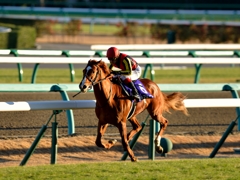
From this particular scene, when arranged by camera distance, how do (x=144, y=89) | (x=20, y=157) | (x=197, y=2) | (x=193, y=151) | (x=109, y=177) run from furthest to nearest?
(x=197, y=2) → (x=193, y=151) → (x=20, y=157) → (x=144, y=89) → (x=109, y=177)

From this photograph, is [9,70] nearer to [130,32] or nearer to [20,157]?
[20,157]

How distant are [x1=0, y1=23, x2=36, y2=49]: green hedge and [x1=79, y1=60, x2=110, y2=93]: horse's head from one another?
16031 mm

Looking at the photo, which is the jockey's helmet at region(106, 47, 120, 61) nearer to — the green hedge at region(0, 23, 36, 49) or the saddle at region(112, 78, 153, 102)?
the saddle at region(112, 78, 153, 102)

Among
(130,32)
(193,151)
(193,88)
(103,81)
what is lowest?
(130,32)

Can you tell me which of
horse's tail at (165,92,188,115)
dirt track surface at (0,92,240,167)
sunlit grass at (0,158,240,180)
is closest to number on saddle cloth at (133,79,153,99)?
horse's tail at (165,92,188,115)

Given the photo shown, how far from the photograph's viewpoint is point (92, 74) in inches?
269

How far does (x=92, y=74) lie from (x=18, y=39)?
17467 millimetres

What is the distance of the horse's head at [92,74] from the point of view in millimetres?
6727

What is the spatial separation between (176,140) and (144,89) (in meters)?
2.13

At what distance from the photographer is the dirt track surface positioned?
334 inches

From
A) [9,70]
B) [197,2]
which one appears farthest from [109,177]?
[197,2]

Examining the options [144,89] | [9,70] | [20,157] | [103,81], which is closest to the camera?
[103,81]

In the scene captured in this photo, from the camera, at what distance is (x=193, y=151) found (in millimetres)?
9297

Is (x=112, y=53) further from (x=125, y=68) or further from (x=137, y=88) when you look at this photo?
(x=137, y=88)
